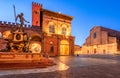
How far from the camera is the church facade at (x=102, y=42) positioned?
49.5m

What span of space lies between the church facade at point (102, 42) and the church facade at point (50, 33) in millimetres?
18213

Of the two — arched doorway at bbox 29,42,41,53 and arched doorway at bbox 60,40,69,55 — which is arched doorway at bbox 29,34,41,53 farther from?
arched doorway at bbox 60,40,69,55

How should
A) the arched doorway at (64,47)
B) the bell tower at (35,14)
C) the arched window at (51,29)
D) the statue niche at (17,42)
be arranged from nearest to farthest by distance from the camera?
the statue niche at (17,42) → the arched window at (51,29) → the arched doorway at (64,47) → the bell tower at (35,14)

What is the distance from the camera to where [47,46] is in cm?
3444

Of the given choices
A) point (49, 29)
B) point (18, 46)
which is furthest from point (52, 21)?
point (18, 46)

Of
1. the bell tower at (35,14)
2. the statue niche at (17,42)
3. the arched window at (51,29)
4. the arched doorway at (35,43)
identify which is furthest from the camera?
the bell tower at (35,14)

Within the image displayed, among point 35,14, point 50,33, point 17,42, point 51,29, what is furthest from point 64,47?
point 17,42

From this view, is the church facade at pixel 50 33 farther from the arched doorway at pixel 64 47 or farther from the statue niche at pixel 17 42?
the statue niche at pixel 17 42

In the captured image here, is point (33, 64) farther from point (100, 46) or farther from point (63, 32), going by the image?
point (100, 46)

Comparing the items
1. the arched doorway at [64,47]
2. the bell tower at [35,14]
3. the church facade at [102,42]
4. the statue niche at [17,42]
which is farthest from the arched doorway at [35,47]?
the church facade at [102,42]

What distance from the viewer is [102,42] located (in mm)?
54031

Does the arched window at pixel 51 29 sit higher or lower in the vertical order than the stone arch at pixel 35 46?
higher

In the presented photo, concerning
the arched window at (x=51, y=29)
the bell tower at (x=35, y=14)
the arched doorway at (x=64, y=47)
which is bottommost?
the arched doorway at (x=64, y=47)

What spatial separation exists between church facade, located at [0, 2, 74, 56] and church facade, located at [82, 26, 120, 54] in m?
18.2
